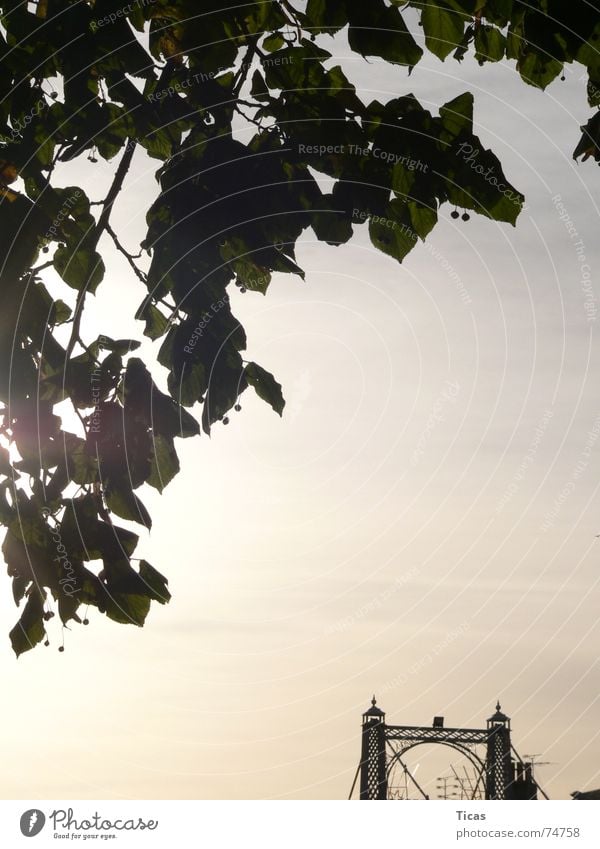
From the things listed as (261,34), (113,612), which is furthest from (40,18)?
(113,612)

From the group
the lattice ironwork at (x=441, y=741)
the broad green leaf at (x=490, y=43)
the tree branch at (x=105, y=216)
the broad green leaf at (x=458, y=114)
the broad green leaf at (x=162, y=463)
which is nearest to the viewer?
the broad green leaf at (x=458, y=114)

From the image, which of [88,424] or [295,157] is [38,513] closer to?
[88,424]

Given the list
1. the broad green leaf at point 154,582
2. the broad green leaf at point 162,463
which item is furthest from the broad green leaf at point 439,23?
the broad green leaf at point 154,582

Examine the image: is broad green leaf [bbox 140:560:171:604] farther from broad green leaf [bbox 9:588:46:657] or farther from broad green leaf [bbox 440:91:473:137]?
broad green leaf [bbox 440:91:473:137]

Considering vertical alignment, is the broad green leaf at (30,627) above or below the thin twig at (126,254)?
below

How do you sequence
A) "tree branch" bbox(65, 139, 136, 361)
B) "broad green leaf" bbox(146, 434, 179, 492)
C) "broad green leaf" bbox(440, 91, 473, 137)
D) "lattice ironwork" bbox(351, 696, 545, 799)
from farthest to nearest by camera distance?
"lattice ironwork" bbox(351, 696, 545, 799) → "tree branch" bbox(65, 139, 136, 361) → "broad green leaf" bbox(146, 434, 179, 492) → "broad green leaf" bbox(440, 91, 473, 137)

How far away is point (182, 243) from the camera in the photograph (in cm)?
667

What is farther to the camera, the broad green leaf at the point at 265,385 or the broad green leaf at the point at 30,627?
the broad green leaf at the point at 265,385

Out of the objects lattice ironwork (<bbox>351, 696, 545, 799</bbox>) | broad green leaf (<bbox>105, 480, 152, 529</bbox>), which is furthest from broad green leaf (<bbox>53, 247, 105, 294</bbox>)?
lattice ironwork (<bbox>351, 696, 545, 799</bbox>)

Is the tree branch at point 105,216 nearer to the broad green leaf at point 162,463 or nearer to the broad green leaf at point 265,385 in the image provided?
the broad green leaf at point 162,463

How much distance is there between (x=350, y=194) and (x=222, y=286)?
40.5 inches

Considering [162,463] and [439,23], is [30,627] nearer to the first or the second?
[162,463]

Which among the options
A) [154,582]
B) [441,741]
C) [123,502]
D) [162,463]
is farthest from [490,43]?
[441,741]

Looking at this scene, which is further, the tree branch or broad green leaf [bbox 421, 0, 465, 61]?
the tree branch
